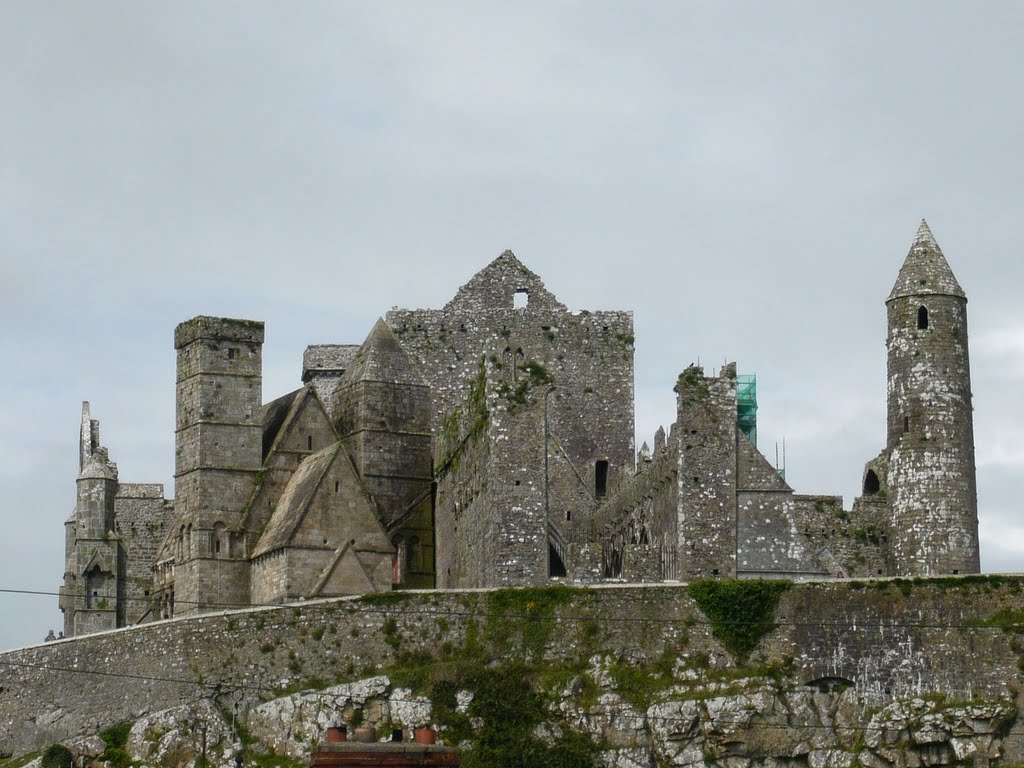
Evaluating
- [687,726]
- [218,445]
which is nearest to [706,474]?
[687,726]

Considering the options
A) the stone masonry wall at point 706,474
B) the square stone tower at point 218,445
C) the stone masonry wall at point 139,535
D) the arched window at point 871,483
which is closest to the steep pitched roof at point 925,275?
the stone masonry wall at point 706,474

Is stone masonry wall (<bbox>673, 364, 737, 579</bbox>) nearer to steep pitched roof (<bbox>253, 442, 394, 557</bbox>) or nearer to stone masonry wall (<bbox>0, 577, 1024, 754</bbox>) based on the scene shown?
stone masonry wall (<bbox>0, 577, 1024, 754</bbox>)

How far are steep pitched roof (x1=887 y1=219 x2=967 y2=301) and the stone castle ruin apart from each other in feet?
0.26

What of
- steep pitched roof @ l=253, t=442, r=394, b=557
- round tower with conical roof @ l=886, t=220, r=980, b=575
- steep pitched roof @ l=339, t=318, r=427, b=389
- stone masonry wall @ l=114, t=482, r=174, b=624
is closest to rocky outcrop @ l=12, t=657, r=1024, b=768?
round tower with conical roof @ l=886, t=220, r=980, b=575

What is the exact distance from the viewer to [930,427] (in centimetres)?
8381

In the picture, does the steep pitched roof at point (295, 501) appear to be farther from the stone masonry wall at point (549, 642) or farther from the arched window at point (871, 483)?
the arched window at point (871, 483)

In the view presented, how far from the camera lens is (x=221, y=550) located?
3652 inches

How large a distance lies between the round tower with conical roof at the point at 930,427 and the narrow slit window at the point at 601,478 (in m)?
15.9

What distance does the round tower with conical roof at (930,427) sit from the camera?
274 ft

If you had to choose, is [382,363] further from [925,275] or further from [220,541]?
[925,275]

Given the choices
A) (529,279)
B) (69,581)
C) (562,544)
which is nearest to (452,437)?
(562,544)

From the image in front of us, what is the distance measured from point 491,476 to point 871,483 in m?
16.0

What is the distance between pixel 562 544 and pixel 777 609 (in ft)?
47.8

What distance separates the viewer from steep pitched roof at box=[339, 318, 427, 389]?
97812 mm
